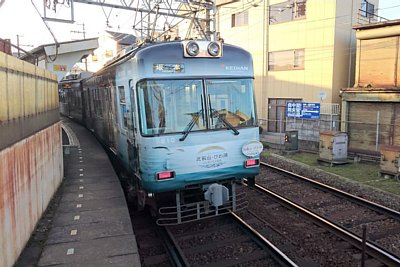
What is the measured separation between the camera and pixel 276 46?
24312 mm

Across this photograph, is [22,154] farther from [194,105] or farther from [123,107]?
[194,105]

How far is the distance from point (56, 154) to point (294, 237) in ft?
18.6

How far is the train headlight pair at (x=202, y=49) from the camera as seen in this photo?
6.12m

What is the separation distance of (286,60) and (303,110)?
5.79 m

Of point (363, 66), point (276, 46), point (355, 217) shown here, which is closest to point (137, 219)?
point (355, 217)

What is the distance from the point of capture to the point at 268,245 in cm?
591

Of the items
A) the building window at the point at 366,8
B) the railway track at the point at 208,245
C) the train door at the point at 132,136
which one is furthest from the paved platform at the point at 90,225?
the building window at the point at 366,8

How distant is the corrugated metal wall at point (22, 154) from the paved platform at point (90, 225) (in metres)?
0.41

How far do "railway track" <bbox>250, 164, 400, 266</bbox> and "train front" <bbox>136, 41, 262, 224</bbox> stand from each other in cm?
208

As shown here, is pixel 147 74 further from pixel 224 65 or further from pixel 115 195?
pixel 115 195

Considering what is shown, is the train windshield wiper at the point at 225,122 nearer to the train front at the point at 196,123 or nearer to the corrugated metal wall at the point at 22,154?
the train front at the point at 196,123

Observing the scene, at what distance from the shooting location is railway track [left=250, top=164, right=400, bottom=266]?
6.16 metres

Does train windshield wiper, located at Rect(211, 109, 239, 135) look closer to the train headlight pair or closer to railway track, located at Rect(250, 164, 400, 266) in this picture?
the train headlight pair

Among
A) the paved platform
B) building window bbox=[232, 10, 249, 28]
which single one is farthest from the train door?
building window bbox=[232, 10, 249, 28]
